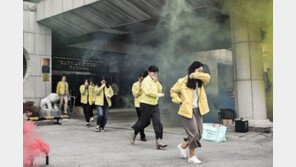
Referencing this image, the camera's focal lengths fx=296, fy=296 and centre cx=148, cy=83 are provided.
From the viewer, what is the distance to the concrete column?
9172mm

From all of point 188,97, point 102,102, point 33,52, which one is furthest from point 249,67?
point 33,52

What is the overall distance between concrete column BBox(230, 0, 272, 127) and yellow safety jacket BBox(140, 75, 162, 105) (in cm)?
396

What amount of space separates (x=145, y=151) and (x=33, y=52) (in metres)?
10.0

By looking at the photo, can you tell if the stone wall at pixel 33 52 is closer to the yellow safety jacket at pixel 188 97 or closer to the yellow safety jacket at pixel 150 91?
the yellow safety jacket at pixel 150 91

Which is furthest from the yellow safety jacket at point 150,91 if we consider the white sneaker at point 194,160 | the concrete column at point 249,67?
the concrete column at point 249,67

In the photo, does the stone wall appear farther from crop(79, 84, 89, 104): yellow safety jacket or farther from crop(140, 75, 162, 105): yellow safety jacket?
crop(140, 75, 162, 105): yellow safety jacket

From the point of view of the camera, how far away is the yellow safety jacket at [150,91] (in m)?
6.27

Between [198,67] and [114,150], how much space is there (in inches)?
99.6

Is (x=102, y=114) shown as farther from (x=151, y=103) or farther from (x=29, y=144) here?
(x=29, y=144)

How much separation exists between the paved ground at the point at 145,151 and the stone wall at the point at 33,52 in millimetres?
6219

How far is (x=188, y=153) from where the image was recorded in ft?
18.3

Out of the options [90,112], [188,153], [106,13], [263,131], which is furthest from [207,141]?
[106,13]

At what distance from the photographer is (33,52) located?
14031 millimetres

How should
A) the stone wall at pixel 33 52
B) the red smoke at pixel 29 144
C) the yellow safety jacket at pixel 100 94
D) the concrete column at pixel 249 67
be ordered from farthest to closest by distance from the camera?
the stone wall at pixel 33 52 → the concrete column at pixel 249 67 → the yellow safety jacket at pixel 100 94 → the red smoke at pixel 29 144
